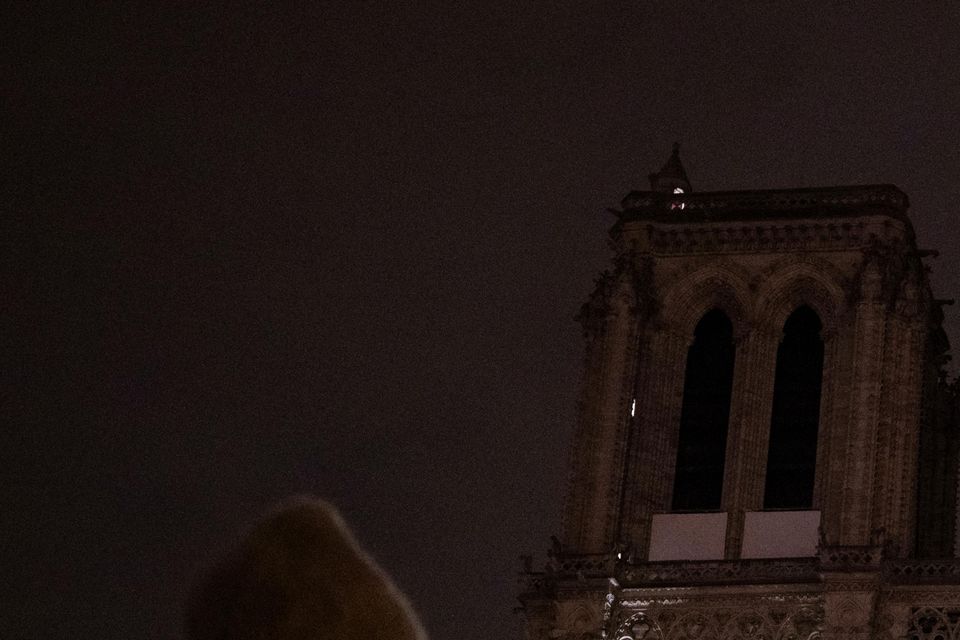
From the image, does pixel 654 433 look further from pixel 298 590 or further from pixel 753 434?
pixel 298 590

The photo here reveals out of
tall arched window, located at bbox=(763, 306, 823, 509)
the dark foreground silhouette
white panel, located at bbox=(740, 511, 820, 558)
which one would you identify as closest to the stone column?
white panel, located at bbox=(740, 511, 820, 558)

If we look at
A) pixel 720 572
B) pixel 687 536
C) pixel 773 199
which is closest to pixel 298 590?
pixel 720 572

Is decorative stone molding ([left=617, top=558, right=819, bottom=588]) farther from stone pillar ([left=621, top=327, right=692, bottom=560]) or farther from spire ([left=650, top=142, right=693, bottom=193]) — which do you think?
spire ([left=650, top=142, right=693, bottom=193])

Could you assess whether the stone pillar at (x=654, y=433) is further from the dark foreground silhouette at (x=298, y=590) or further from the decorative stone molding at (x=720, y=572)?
the dark foreground silhouette at (x=298, y=590)

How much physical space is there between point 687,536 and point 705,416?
7.30ft

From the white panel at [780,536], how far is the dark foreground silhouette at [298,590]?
32.7 metres

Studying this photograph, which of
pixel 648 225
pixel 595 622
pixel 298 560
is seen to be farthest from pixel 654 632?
pixel 298 560

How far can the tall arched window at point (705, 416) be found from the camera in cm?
3569

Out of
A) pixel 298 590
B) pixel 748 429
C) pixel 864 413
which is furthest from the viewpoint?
pixel 748 429

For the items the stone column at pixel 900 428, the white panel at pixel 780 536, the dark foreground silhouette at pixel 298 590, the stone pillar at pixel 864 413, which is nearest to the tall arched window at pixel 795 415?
the white panel at pixel 780 536

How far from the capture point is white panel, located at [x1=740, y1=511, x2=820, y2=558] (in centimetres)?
3450

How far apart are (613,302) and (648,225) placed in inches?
59.4

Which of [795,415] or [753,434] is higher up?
[795,415]

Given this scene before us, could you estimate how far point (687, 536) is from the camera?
115 feet
